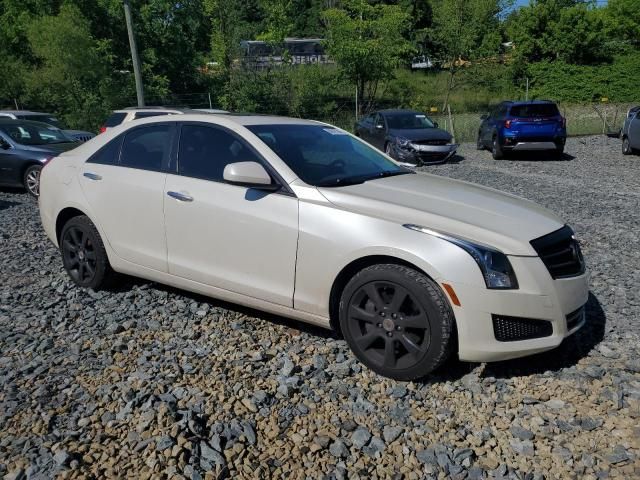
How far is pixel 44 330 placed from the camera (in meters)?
4.20

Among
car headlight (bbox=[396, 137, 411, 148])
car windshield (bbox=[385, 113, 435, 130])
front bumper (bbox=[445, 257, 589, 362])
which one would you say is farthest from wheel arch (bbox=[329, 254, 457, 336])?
car windshield (bbox=[385, 113, 435, 130])

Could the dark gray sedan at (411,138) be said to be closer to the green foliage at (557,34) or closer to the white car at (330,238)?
the white car at (330,238)

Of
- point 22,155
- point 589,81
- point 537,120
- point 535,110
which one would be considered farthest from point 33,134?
point 589,81

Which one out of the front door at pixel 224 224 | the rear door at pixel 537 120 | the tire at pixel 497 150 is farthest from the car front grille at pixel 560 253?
the tire at pixel 497 150

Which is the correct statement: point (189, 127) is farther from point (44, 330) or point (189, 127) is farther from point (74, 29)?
point (74, 29)

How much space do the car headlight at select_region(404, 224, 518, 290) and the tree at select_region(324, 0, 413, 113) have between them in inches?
995

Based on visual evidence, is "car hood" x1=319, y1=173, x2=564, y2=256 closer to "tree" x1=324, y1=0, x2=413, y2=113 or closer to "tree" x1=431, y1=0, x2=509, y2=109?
"tree" x1=324, y1=0, x2=413, y2=113

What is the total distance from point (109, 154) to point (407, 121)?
12.1 meters

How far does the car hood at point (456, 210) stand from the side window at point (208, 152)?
0.80 meters

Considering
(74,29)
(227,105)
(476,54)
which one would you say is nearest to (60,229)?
(74,29)

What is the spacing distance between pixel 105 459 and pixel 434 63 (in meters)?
36.2

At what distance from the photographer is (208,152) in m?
4.16

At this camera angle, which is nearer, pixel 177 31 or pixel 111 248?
pixel 111 248

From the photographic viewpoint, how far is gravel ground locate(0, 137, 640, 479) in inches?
106
